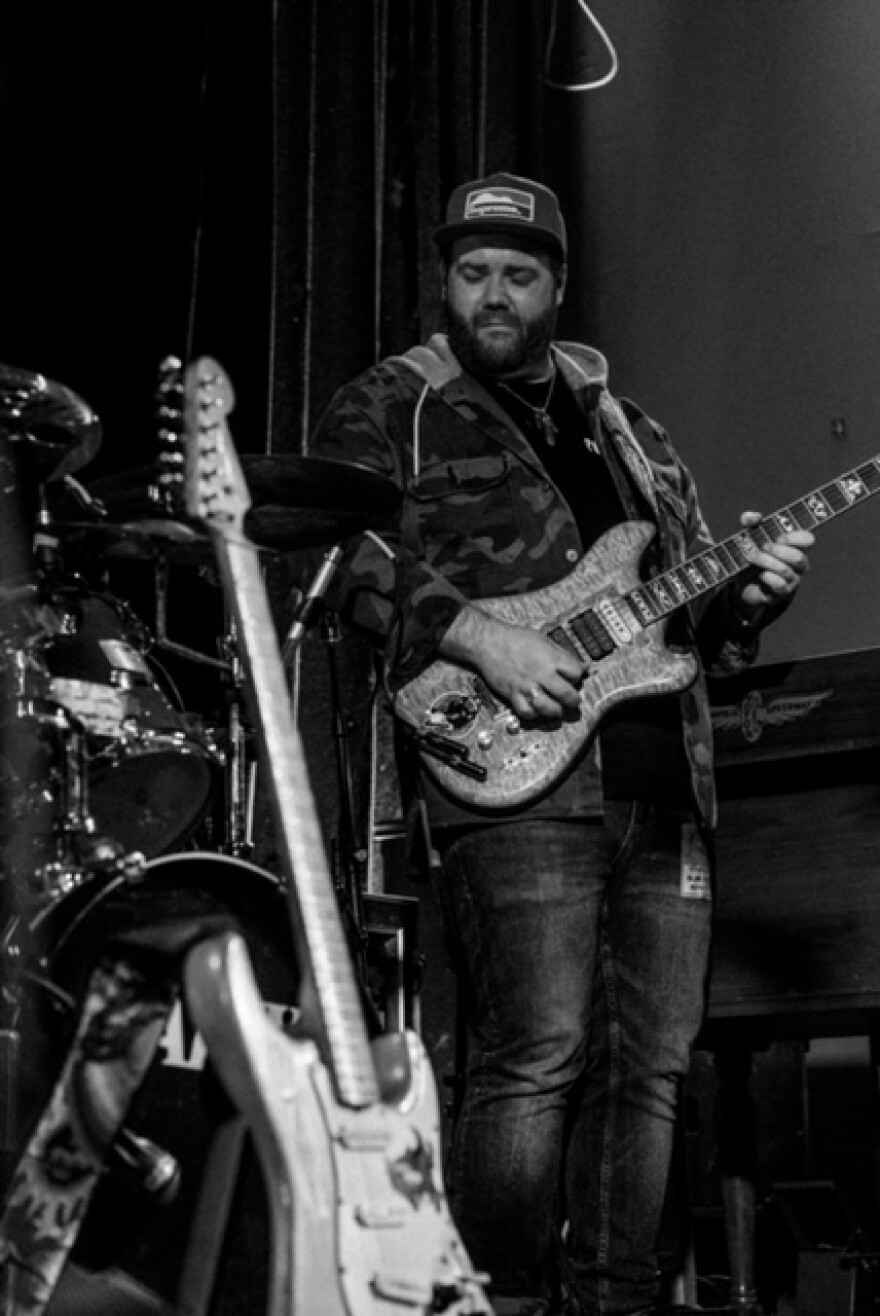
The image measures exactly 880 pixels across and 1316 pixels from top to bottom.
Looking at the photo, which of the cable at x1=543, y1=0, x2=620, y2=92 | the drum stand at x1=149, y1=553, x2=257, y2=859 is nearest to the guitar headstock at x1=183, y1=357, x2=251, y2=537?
the drum stand at x1=149, y1=553, x2=257, y2=859

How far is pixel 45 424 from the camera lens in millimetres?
2354

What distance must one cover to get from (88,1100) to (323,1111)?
38 centimetres

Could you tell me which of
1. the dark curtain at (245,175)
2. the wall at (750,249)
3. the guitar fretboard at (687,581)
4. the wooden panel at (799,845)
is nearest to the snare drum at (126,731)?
the guitar fretboard at (687,581)

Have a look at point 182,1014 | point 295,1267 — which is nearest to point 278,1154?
point 295,1267

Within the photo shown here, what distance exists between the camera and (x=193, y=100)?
13.7 feet

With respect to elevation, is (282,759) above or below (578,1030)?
above

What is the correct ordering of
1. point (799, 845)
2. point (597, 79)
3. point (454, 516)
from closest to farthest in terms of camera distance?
point (454, 516) → point (799, 845) → point (597, 79)

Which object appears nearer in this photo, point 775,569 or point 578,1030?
point 578,1030

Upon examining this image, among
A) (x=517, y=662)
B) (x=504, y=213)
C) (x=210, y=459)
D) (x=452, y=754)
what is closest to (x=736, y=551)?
(x=517, y=662)

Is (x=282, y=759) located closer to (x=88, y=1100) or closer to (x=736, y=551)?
(x=88, y=1100)

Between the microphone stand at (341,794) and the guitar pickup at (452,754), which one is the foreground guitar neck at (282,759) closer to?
the guitar pickup at (452,754)

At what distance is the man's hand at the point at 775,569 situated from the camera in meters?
2.88

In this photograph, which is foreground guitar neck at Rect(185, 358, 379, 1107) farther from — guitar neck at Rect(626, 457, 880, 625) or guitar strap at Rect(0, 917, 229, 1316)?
guitar neck at Rect(626, 457, 880, 625)

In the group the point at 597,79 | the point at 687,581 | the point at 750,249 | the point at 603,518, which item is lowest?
the point at 687,581
